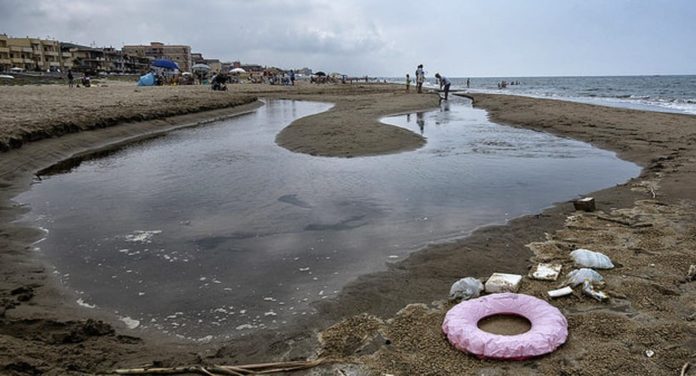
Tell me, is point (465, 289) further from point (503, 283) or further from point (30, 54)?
point (30, 54)

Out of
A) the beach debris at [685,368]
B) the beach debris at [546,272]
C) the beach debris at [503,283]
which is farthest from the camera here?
the beach debris at [546,272]

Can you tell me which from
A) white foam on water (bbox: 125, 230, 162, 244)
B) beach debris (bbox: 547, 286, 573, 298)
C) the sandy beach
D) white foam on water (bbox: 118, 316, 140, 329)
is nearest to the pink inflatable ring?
the sandy beach

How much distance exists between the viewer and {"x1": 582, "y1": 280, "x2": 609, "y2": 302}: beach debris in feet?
15.6

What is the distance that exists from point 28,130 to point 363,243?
1234cm

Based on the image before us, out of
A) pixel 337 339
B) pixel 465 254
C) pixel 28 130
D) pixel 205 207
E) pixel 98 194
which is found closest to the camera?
pixel 337 339

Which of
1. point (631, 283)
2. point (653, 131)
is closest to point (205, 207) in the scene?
point (631, 283)

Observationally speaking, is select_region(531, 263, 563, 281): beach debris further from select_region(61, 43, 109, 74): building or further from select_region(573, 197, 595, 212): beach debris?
select_region(61, 43, 109, 74): building

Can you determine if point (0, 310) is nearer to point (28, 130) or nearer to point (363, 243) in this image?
point (363, 243)

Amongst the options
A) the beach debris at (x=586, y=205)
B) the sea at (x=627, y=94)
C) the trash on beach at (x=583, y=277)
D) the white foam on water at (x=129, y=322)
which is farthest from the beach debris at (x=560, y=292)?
the sea at (x=627, y=94)

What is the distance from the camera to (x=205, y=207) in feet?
29.5

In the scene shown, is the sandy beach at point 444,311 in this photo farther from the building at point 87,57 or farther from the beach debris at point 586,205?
the building at point 87,57

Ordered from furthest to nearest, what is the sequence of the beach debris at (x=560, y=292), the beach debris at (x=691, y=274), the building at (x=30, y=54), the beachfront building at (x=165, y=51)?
the beachfront building at (x=165, y=51)
the building at (x=30, y=54)
the beach debris at (x=691, y=274)
the beach debris at (x=560, y=292)

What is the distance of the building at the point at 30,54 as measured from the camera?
3905 inches

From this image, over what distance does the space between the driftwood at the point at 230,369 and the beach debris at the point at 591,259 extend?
360 centimetres
